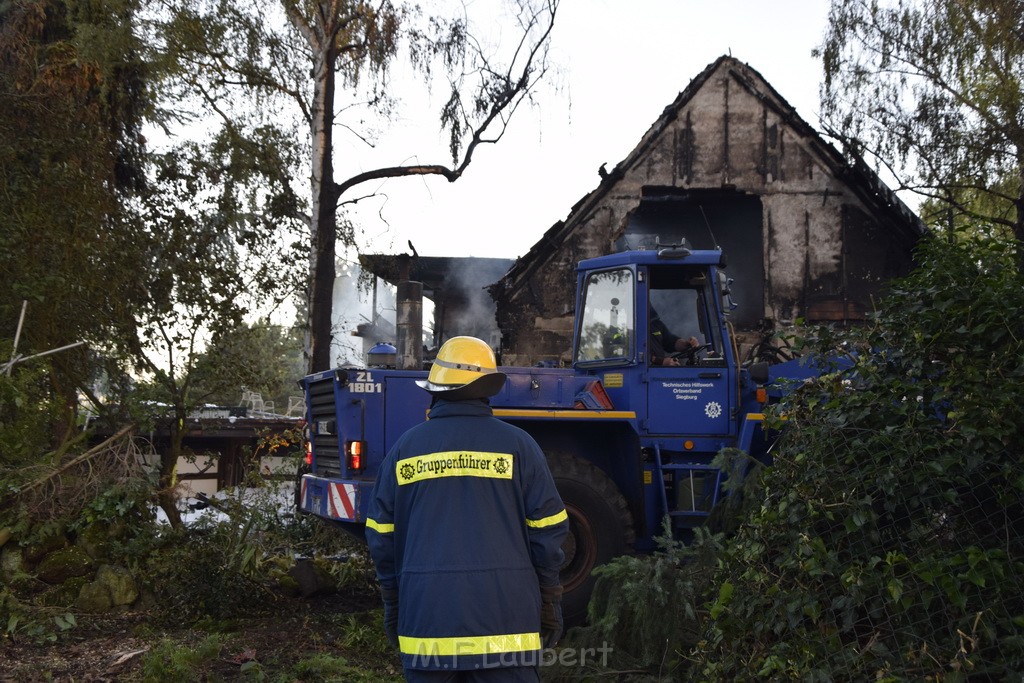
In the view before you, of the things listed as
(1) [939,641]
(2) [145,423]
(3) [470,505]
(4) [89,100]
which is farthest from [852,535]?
(4) [89,100]

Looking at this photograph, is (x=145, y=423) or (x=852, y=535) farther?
(x=145, y=423)

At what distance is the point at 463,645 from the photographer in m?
3.17

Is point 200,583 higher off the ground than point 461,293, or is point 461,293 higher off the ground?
point 461,293

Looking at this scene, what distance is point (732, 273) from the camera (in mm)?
17453

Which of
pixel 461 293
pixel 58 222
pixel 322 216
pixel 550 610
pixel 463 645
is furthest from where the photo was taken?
pixel 461 293

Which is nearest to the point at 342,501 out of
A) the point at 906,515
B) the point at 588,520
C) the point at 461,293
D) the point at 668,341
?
the point at 588,520

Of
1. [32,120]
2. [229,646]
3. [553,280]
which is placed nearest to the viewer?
[229,646]

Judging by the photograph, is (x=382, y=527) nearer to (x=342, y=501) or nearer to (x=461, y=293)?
(x=342, y=501)

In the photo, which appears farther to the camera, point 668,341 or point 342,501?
point 668,341

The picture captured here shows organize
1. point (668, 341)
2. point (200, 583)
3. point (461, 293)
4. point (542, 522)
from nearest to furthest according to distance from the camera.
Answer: point (542, 522) → point (200, 583) → point (668, 341) → point (461, 293)

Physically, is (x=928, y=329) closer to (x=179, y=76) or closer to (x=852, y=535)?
(x=852, y=535)

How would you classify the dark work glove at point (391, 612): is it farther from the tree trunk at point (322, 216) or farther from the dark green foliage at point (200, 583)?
the tree trunk at point (322, 216)

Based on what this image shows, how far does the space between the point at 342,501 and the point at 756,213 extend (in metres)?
12.2

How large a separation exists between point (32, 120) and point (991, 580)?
31.7 feet
